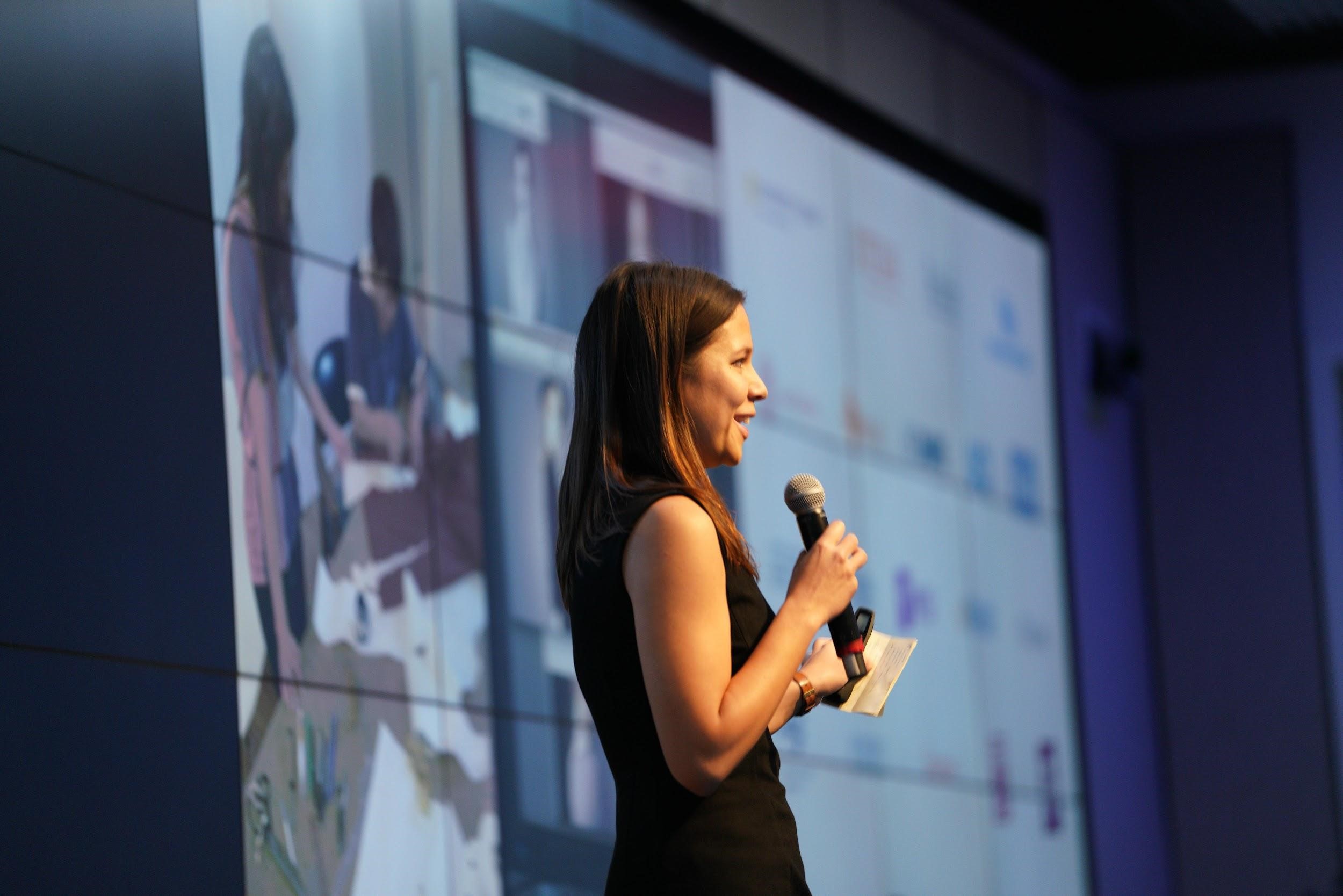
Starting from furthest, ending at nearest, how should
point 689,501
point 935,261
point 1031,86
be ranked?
point 1031,86 < point 935,261 < point 689,501

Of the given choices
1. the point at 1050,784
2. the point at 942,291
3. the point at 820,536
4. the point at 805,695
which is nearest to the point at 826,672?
the point at 805,695

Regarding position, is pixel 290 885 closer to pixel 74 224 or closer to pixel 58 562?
pixel 58 562

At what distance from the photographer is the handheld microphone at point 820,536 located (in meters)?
1.81

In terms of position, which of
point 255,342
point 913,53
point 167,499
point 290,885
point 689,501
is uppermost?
point 913,53

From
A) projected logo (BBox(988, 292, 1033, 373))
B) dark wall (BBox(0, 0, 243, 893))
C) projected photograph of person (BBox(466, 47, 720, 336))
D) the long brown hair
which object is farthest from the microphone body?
projected logo (BBox(988, 292, 1033, 373))

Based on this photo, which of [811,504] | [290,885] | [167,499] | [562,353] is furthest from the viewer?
[562,353]

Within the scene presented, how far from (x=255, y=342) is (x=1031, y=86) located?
521 centimetres

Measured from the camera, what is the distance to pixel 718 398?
175 cm

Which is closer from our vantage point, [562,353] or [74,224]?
[74,224]

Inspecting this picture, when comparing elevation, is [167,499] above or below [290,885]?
above

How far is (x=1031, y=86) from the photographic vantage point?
7.49 meters

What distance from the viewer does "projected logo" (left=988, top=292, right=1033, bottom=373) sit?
667cm

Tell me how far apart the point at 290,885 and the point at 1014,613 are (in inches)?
162

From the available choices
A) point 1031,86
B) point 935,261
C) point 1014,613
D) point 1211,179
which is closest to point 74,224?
point 935,261
